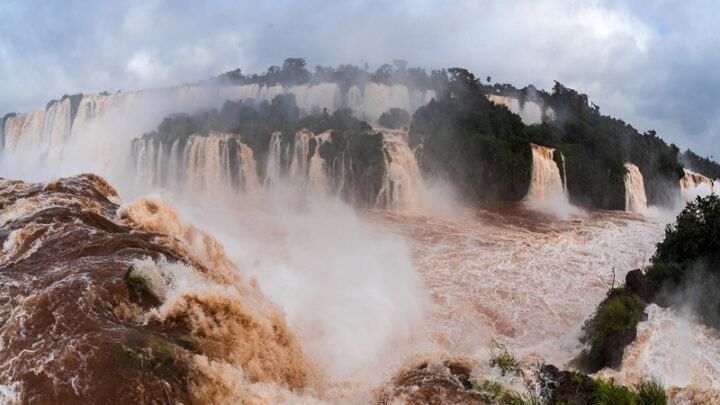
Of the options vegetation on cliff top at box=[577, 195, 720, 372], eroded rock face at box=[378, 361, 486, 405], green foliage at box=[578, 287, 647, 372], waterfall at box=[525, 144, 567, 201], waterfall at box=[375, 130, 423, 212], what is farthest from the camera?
waterfall at box=[525, 144, 567, 201]

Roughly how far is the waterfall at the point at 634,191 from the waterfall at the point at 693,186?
678 cm

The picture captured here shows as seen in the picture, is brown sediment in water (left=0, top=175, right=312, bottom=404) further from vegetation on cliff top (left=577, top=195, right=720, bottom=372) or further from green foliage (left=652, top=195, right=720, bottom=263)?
green foliage (left=652, top=195, right=720, bottom=263)

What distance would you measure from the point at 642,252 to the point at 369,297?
1319 cm

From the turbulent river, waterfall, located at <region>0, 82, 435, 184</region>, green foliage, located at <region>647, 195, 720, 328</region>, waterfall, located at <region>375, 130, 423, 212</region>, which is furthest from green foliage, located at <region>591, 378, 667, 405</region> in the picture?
waterfall, located at <region>0, 82, 435, 184</region>

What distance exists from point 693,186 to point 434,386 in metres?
41.6

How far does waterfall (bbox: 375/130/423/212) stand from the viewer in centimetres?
2853

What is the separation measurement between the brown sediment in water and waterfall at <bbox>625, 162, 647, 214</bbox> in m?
28.8

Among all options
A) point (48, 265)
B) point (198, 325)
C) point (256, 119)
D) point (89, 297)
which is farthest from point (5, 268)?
point (256, 119)

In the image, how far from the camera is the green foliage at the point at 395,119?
119 feet

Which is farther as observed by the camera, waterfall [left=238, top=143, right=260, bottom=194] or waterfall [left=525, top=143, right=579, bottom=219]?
waterfall [left=525, top=143, right=579, bottom=219]

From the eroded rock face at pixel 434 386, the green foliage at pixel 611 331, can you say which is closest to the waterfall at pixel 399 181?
the green foliage at pixel 611 331

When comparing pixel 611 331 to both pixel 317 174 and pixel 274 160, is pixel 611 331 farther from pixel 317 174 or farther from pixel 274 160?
pixel 274 160

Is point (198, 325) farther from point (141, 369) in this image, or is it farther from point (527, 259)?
point (527, 259)

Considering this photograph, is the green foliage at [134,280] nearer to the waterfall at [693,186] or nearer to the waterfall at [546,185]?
the waterfall at [546,185]
